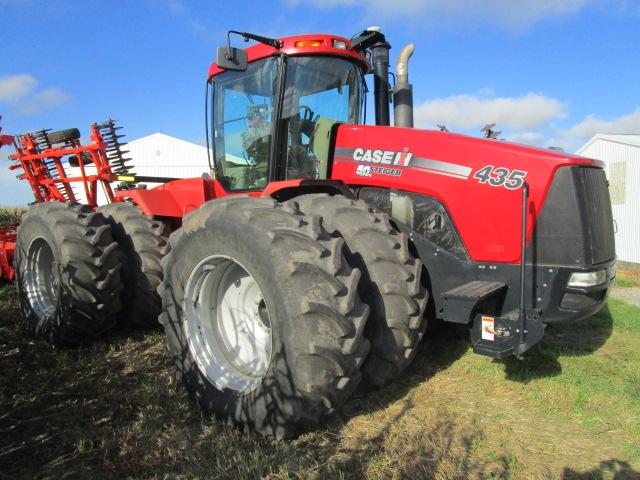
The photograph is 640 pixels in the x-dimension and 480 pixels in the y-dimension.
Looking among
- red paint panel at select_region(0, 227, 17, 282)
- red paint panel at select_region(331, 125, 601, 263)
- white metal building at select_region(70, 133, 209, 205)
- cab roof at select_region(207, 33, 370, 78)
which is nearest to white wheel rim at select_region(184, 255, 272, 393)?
red paint panel at select_region(331, 125, 601, 263)

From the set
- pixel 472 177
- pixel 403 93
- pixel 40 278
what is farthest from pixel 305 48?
pixel 40 278

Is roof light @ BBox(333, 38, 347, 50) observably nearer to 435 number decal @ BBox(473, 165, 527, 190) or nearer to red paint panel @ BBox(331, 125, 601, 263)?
red paint panel @ BBox(331, 125, 601, 263)

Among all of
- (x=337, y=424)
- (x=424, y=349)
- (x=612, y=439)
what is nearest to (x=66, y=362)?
(x=337, y=424)

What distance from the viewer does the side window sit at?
4043mm

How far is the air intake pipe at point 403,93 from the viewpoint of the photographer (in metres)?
4.32

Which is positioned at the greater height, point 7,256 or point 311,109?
point 311,109

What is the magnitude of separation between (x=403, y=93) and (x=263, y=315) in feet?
7.82

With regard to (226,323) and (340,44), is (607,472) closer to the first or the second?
(226,323)

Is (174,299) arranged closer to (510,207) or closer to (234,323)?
(234,323)

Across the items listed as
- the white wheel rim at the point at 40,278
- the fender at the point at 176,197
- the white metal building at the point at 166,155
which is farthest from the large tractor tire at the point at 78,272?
the white metal building at the point at 166,155

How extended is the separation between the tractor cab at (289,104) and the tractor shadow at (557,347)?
208 cm

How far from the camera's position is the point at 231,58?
3.76m

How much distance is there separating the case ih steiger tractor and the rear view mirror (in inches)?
0.5

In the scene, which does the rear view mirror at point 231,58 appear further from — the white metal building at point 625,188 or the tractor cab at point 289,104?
the white metal building at point 625,188
